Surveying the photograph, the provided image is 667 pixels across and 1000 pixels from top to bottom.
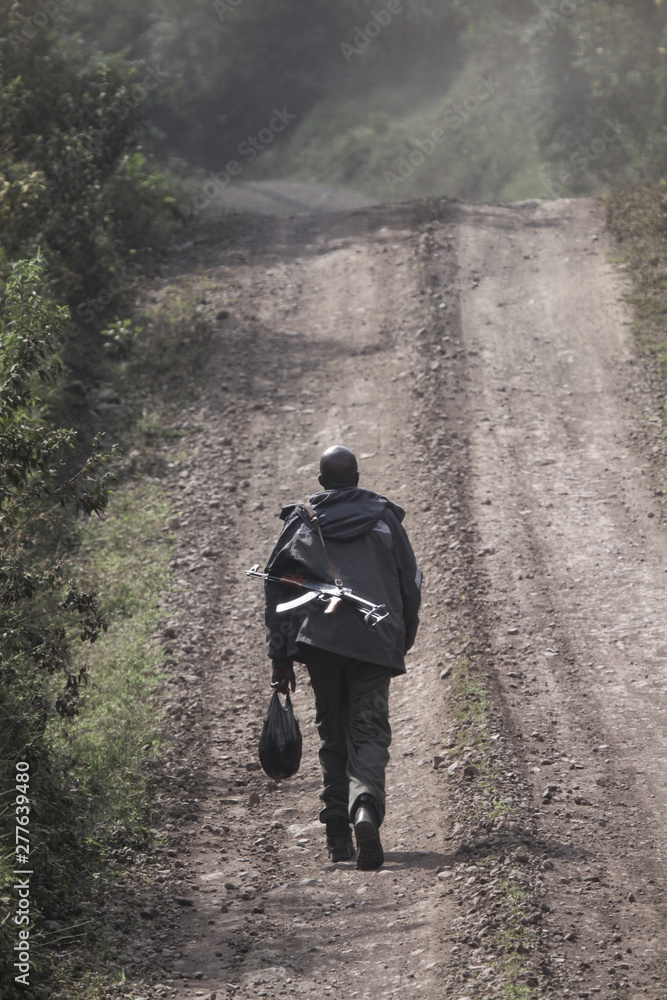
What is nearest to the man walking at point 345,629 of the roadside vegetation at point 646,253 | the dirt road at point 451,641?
the dirt road at point 451,641

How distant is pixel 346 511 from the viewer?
5.03 m

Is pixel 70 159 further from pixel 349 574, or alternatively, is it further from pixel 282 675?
pixel 282 675

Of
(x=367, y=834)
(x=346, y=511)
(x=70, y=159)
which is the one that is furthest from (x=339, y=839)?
(x=70, y=159)

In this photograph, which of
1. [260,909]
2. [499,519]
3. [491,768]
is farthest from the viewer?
[499,519]

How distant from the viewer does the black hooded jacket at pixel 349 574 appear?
4.75 metres

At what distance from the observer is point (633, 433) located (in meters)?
9.73

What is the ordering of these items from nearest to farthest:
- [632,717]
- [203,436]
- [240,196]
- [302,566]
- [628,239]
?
1. [302,566]
2. [632,717]
3. [203,436]
4. [628,239]
5. [240,196]

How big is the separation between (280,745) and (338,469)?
144cm

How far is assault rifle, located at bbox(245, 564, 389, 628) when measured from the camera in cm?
472

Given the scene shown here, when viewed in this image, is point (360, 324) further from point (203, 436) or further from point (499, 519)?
point (499, 519)

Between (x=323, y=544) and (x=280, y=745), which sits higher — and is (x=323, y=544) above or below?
above

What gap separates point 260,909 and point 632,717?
2594 mm

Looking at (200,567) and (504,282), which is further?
(504,282)

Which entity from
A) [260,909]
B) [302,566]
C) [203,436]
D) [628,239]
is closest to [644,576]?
[302,566]
